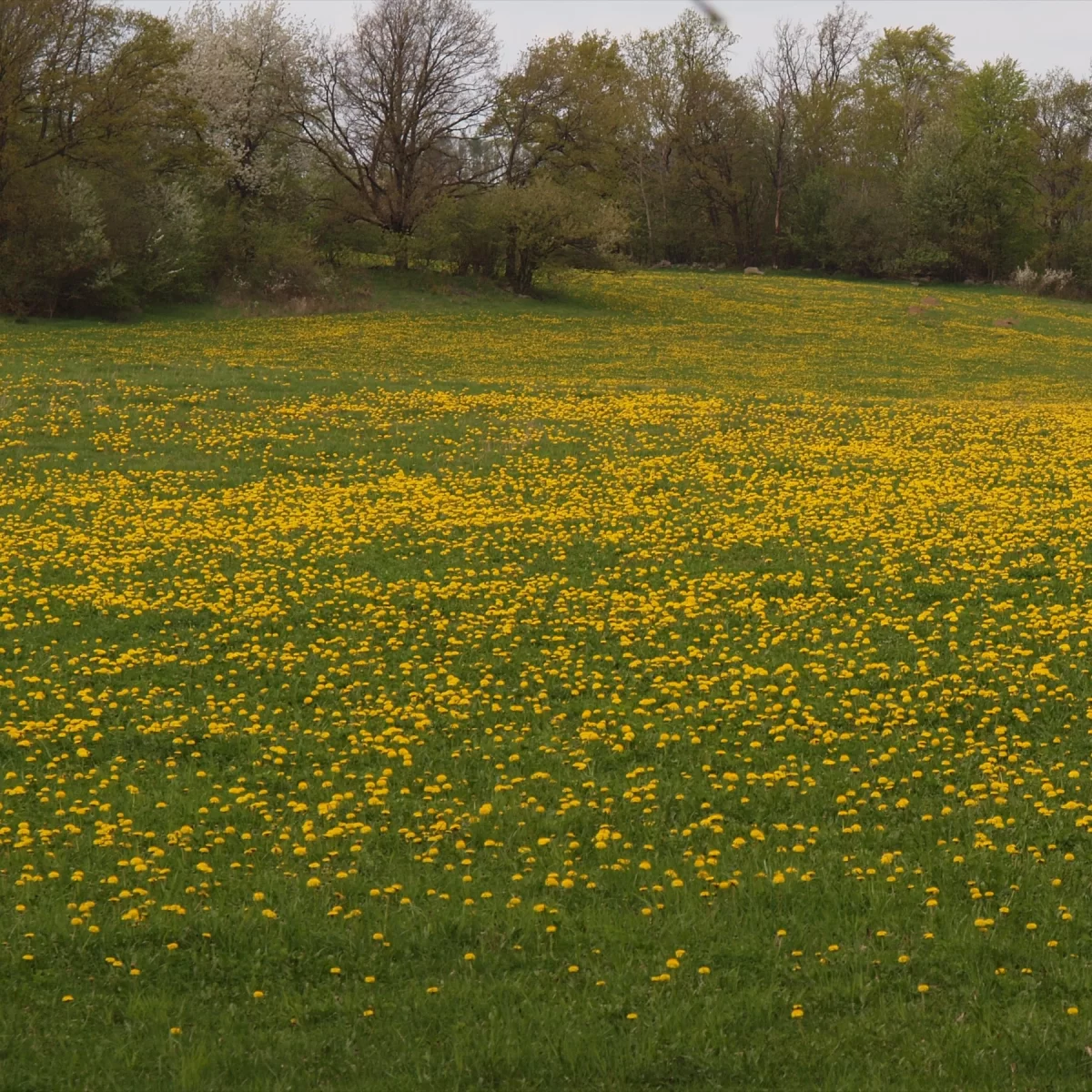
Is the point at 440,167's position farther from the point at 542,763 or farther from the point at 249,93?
the point at 542,763

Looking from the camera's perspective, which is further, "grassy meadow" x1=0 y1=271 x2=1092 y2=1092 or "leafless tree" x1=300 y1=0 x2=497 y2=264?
"leafless tree" x1=300 y1=0 x2=497 y2=264

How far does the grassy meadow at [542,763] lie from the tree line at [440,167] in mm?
21026

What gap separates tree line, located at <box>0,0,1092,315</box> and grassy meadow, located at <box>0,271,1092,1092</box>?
2103cm

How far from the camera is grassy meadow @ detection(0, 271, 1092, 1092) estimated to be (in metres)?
6.14

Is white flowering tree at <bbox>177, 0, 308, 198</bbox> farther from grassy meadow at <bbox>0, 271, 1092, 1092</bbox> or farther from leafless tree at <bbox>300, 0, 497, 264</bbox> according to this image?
grassy meadow at <bbox>0, 271, 1092, 1092</bbox>

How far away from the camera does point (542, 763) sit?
9922 millimetres

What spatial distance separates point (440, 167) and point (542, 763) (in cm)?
4803

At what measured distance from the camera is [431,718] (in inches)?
428

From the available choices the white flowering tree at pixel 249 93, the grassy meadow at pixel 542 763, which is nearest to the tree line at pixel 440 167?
the white flowering tree at pixel 249 93

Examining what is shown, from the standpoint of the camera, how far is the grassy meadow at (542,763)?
6137 millimetres

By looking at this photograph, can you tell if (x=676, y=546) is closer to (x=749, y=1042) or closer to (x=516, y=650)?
(x=516, y=650)

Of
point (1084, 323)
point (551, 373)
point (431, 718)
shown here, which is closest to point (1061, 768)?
point (431, 718)

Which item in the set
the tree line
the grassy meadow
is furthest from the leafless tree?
the grassy meadow

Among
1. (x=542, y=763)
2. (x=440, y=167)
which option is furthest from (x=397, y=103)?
(x=542, y=763)
